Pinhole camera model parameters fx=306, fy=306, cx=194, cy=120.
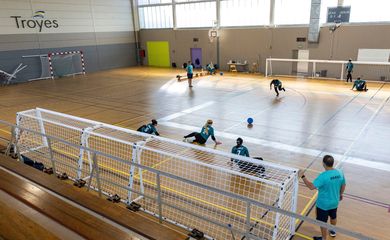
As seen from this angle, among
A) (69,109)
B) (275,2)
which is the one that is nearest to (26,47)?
(69,109)

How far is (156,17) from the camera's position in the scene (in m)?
37.5

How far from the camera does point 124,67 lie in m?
38.8

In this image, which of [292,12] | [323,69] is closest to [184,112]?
[323,69]

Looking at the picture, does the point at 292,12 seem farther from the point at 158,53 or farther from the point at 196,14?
the point at 158,53

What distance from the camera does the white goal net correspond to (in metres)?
5.91

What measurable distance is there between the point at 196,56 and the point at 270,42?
30.6 feet

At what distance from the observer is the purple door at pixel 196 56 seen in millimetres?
34697

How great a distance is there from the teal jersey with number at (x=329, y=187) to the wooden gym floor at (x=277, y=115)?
112cm

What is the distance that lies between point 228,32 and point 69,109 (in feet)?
62.9

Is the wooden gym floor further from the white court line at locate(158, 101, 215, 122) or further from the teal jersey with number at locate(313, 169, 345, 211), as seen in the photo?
the teal jersey with number at locate(313, 169, 345, 211)

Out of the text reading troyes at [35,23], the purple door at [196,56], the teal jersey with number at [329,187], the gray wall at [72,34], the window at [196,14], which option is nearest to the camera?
the teal jersey with number at [329,187]

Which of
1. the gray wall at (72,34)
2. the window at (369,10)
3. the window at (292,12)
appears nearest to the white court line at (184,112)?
the window at (292,12)

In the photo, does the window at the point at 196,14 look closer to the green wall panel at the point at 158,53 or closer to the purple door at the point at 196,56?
the purple door at the point at 196,56

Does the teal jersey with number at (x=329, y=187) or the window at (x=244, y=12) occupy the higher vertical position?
the window at (x=244, y=12)
